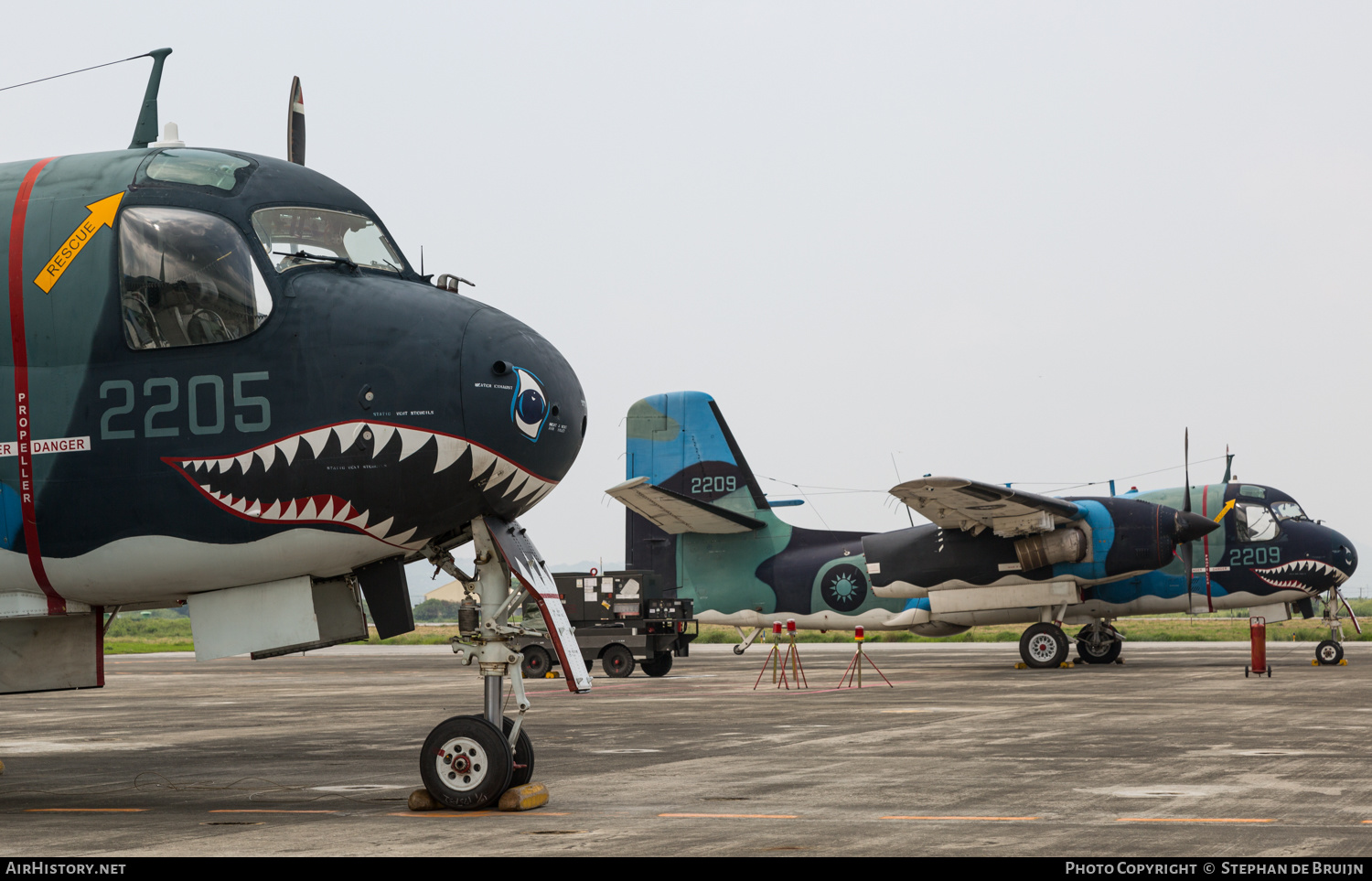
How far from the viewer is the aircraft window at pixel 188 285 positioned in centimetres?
766

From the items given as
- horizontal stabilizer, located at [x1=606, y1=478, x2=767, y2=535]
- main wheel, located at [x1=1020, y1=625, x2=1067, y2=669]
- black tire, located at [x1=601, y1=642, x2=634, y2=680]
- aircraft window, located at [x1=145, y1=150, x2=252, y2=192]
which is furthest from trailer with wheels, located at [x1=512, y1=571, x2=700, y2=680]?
aircraft window, located at [x1=145, y1=150, x2=252, y2=192]

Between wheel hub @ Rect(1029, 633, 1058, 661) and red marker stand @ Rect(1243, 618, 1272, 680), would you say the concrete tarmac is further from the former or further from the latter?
wheel hub @ Rect(1029, 633, 1058, 661)

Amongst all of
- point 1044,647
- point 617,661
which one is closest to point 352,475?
point 617,661

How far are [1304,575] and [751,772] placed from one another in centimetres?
2069

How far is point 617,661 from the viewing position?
89.0ft

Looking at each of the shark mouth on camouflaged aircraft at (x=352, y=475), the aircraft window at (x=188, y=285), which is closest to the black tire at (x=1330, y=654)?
the shark mouth on camouflaged aircraft at (x=352, y=475)

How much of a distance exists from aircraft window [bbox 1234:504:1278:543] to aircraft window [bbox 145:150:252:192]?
24.4 m

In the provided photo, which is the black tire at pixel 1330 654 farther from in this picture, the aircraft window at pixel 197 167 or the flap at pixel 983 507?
the aircraft window at pixel 197 167

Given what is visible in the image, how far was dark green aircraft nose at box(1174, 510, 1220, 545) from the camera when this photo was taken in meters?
26.0

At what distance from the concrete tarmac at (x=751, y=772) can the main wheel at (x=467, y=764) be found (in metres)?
0.17

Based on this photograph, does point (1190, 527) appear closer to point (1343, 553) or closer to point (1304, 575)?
point (1304, 575)
